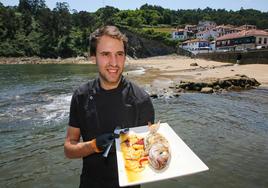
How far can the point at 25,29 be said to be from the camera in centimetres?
14150

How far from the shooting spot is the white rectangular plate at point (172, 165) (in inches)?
108

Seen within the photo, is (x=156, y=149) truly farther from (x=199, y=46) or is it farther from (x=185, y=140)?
(x=199, y=46)

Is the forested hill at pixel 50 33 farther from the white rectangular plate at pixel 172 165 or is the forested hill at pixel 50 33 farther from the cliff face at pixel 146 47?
the white rectangular plate at pixel 172 165

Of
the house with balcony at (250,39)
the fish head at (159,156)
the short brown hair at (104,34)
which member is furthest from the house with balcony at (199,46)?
the fish head at (159,156)

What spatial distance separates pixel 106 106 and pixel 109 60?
494 millimetres

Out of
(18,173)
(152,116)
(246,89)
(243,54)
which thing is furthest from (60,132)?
(243,54)

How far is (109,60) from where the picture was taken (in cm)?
325

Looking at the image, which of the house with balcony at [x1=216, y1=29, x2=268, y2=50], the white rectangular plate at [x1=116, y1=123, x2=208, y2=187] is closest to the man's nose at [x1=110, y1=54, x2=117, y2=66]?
the white rectangular plate at [x1=116, y1=123, x2=208, y2=187]

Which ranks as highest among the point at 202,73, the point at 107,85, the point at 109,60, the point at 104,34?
the point at 104,34

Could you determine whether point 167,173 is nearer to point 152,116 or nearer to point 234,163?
point 152,116

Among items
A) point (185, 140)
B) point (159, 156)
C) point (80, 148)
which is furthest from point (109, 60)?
point (185, 140)

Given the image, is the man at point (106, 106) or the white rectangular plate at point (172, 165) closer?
the white rectangular plate at point (172, 165)

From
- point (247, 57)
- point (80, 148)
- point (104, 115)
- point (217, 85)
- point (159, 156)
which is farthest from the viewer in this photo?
point (247, 57)

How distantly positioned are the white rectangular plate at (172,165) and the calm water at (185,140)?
543 cm
